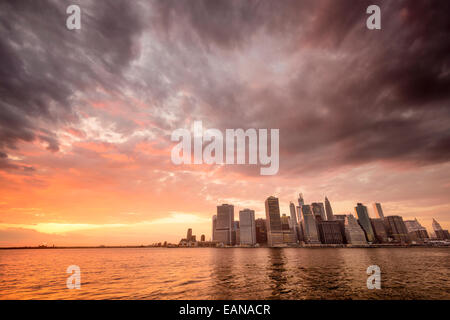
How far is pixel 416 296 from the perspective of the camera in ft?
84.7

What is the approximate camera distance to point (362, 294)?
86.7 ft

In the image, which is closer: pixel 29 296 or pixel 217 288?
pixel 29 296
